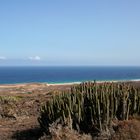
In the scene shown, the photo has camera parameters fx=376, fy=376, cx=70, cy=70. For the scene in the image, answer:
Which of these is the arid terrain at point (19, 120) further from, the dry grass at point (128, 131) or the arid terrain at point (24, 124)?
the dry grass at point (128, 131)

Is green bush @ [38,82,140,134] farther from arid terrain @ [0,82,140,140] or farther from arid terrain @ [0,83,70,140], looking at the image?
arid terrain @ [0,83,70,140]

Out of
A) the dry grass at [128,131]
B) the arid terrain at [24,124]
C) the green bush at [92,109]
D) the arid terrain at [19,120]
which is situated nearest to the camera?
the dry grass at [128,131]

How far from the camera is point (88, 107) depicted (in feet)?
47.0

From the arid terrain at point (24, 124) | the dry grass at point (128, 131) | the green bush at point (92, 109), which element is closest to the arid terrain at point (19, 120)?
the arid terrain at point (24, 124)

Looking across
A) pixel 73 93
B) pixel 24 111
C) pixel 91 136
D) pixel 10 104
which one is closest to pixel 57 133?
pixel 91 136

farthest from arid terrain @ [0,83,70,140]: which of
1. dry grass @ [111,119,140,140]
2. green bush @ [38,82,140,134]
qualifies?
dry grass @ [111,119,140,140]

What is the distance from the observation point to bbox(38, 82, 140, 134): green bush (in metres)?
13.6

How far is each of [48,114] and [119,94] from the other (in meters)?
2.85

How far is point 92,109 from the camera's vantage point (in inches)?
558

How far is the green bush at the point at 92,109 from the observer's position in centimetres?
1364

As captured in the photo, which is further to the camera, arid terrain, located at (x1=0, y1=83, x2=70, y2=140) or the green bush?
arid terrain, located at (x1=0, y1=83, x2=70, y2=140)

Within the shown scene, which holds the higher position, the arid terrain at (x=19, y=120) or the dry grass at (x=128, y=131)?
the dry grass at (x=128, y=131)

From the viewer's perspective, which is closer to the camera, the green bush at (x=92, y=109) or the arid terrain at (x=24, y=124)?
the arid terrain at (x=24, y=124)

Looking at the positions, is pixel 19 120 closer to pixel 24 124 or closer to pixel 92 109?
pixel 24 124
